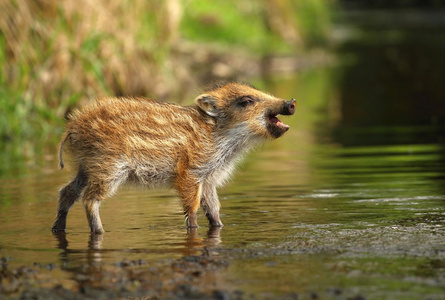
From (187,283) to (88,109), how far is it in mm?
3121

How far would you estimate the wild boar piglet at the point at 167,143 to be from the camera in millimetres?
8438

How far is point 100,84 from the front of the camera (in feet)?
54.6

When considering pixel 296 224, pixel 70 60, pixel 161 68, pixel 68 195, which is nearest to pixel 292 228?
pixel 296 224

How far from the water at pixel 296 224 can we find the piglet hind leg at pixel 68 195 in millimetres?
180

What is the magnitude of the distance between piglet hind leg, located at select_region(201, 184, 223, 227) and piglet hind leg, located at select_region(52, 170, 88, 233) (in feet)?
3.49

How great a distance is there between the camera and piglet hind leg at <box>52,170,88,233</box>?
28.5 feet

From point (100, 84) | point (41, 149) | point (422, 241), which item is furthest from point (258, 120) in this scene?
point (100, 84)

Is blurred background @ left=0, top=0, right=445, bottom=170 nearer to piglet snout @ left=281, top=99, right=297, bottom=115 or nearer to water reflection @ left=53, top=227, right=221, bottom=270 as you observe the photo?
piglet snout @ left=281, top=99, right=297, bottom=115

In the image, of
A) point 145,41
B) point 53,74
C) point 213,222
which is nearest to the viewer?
point 213,222

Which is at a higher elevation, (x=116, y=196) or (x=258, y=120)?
(x=258, y=120)

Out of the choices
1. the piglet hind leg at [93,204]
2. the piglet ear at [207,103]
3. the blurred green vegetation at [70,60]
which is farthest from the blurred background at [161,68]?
the piglet hind leg at [93,204]

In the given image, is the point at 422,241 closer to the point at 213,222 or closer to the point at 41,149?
the point at 213,222

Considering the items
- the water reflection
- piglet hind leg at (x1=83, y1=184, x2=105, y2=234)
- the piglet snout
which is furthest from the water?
the piglet snout

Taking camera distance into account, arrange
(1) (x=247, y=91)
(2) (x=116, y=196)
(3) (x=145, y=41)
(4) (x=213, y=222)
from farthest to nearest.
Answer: (3) (x=145, y=41) < (2) (x=116, y=196) < (1) (x=247, y=91) < (4) (x=213, y=222)
